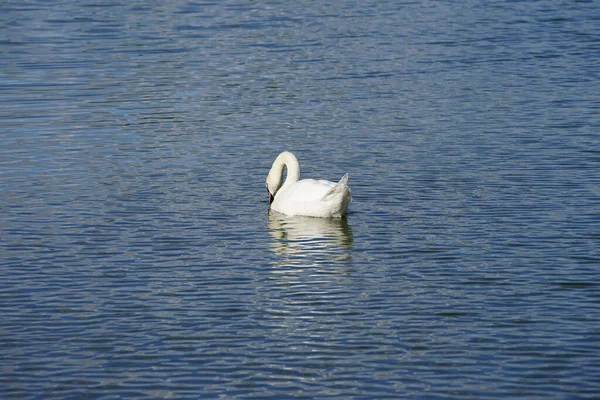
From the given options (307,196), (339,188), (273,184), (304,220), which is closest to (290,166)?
(273,184)

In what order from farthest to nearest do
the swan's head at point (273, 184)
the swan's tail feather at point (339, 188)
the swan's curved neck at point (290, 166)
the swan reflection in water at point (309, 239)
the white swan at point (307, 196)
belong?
the swan's curved neck at point (290, 166)
the swan's head at point (273, 184)
the white swan at point (307, 196)
the swan's tail feather at point (339, 188)
the swan reflection in water at point (309, 239)

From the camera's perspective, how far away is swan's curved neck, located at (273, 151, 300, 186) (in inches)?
719

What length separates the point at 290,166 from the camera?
18328 millimetres

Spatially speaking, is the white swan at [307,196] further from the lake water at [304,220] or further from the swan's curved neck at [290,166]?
the lake water at [304,220]

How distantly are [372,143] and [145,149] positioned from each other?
375cm

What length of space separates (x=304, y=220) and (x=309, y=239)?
1140mm

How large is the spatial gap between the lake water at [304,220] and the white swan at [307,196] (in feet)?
0.74

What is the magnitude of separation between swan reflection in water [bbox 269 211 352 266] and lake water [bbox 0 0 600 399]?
0.06 meters

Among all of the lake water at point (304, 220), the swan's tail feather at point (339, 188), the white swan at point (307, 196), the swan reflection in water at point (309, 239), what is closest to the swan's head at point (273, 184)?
the white swan at point (307, 196)

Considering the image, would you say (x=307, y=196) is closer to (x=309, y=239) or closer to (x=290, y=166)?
(x=309, y=239)

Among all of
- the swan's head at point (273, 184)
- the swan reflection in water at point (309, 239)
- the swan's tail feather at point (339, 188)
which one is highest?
the swan's tail feather at point (339, 188)

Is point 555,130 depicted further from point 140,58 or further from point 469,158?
point 140,58

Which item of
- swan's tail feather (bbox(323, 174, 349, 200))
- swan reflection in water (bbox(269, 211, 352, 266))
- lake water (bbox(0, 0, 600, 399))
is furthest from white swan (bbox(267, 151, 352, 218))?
lake water (bbox(0, 0, 600, 399))

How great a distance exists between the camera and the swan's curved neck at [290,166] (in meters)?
18.3
